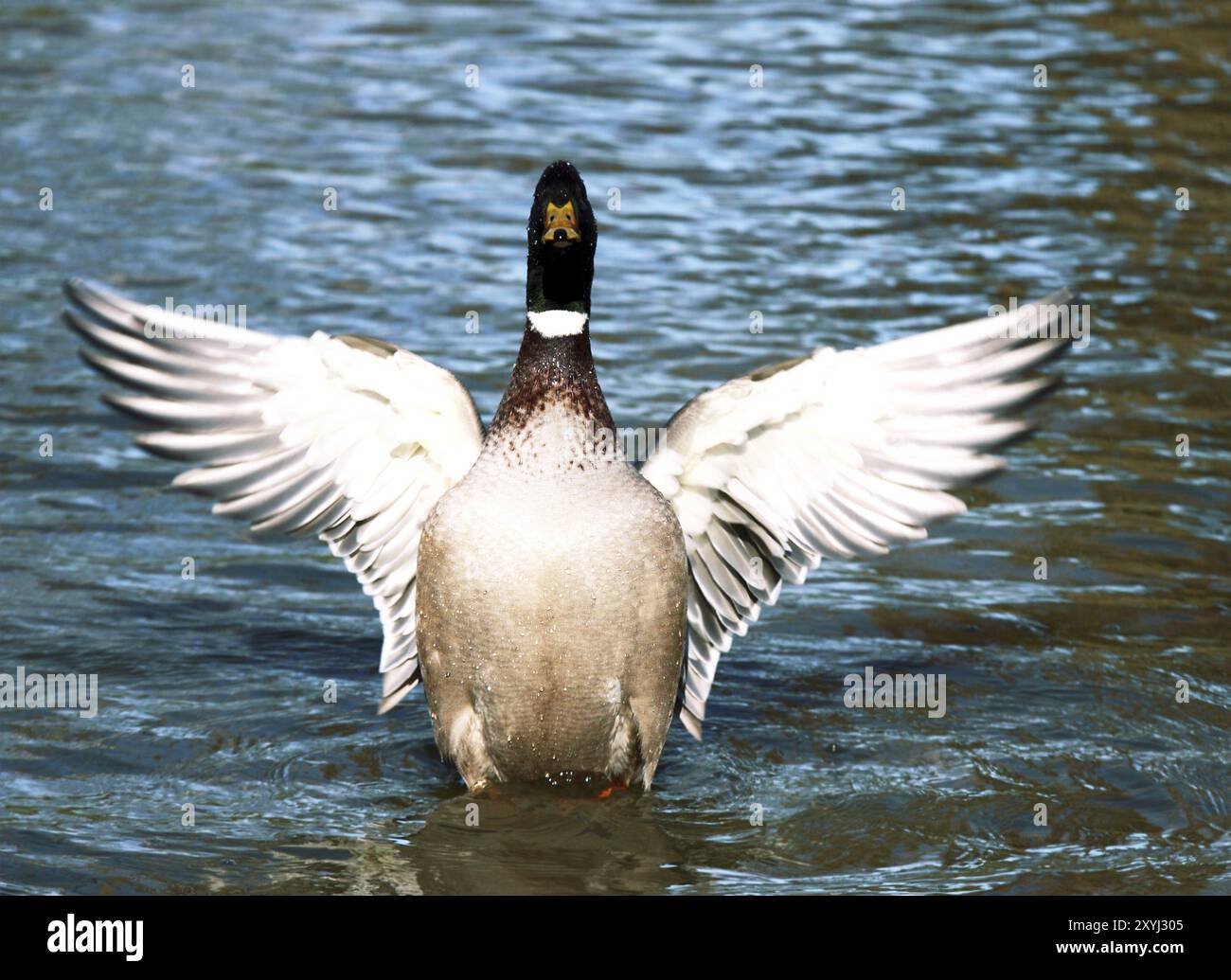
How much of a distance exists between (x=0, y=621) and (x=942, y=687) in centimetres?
415

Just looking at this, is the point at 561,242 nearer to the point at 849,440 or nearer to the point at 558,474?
the point at 558,474

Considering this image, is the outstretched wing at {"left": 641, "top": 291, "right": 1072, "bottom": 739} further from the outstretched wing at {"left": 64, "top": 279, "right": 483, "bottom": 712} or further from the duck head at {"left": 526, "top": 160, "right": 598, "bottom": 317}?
the outstretched wing at {"left": 64, "top": 279, "right": 483, "bottom": 712}

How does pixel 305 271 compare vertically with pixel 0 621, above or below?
above

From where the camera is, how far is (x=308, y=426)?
777cm

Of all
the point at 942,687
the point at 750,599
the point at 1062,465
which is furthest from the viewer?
the point at 1062,465

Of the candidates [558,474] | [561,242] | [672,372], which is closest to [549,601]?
[558,474]

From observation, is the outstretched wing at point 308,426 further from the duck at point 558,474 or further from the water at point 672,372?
the water at point 672,372

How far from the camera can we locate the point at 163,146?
15422mm

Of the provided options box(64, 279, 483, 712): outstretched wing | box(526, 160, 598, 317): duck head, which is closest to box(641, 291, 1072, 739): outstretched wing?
box(526, 160, 598, 317): duck head

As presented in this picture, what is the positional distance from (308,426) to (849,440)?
2.08 m

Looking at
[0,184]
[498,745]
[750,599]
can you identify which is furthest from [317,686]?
[0,184]

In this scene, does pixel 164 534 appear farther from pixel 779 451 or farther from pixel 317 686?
pixel 779 451

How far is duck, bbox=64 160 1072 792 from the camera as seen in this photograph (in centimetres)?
717

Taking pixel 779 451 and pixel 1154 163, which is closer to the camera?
pixel 779 451
